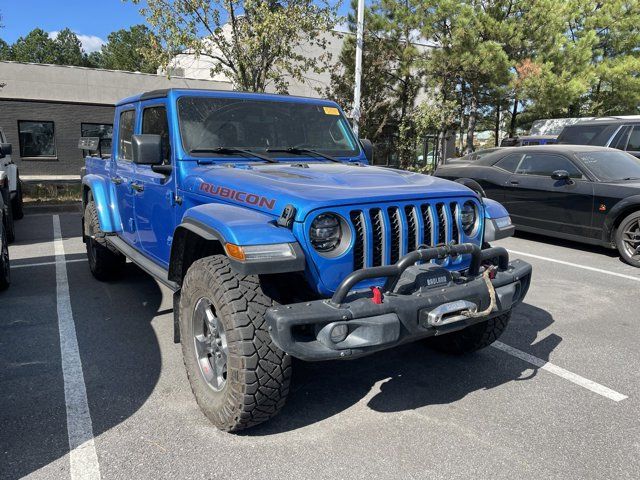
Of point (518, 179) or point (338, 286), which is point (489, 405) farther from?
point (518, 179)

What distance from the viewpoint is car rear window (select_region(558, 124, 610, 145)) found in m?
10.4

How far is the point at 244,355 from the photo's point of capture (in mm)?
2572

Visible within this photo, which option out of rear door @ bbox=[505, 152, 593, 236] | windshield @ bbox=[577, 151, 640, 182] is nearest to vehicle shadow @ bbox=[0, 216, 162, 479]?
rear door @ bbox=[505, 152, 593, 236]

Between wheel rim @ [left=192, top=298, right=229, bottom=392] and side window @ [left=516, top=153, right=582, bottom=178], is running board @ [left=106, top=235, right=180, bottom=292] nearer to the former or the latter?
wheel rim @ [left=192, top=298, right=229, bottom=392]

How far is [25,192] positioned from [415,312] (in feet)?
43.9

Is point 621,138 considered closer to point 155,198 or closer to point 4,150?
point 155,198

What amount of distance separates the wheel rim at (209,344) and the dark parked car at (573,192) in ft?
20.7

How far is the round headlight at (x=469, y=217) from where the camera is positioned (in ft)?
11.0

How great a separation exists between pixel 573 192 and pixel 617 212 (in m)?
0.69

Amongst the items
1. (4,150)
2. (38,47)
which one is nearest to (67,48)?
(38,47)

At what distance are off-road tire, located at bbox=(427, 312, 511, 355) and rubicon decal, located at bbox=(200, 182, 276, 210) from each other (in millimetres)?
1797

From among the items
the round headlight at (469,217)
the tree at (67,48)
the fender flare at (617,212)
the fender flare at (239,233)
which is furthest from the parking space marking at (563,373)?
the tree at (67,48)

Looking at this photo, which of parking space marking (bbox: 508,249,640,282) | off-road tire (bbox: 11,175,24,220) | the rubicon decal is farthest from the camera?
off-road tire (bbox: 11,175,24,220)

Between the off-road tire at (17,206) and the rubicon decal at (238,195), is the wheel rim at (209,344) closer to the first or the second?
the rubicon decal at (238,195)
